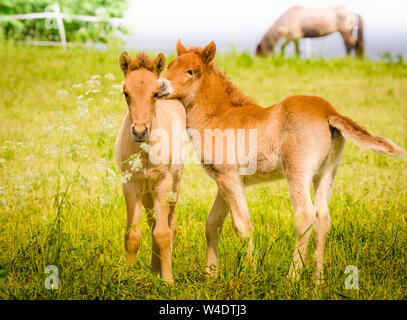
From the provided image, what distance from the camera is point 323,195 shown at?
4238mm

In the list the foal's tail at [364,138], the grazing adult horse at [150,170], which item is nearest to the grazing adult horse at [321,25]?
the foal's tail at [364,138]

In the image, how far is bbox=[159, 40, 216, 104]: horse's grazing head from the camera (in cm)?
434

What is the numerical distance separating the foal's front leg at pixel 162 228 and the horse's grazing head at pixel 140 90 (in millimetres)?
688

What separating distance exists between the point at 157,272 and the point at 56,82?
8.85 metres

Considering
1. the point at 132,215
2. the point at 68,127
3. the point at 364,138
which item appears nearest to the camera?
the point at 68,127

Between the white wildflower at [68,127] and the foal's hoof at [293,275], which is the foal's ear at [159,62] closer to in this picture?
the white wildflower at [68,127]

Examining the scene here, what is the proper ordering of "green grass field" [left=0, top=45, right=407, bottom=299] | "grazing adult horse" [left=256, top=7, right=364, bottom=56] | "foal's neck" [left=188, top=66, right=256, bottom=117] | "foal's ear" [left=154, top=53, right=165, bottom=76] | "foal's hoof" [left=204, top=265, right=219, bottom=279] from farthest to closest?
"grazing adult horse" [left=256, top=7, right=364, bottom=56]
"foal's neck" [left=188, top=66, right=256, bottom=117]
"foal's ear" [left=154, top=53, right=165, bottom=76]
"foal's hoof" [left=204, top=265, right=219, bottom=279]
"green grass field" [left=0, top=45, right=407, bottom=299]

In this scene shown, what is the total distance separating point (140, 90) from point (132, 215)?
1161mm

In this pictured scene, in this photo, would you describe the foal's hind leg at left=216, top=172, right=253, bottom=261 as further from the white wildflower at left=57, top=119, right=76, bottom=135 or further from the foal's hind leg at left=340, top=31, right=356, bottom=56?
the foal's hind leg at left=340, top=31, right=356, bottom=56

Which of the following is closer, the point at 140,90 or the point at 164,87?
the point at 140,90

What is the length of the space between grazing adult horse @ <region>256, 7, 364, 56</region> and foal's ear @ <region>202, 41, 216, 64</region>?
10903mm

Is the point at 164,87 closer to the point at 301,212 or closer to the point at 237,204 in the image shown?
the point at 237,204

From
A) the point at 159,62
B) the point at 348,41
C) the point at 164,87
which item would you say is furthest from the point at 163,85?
the point at 348,41

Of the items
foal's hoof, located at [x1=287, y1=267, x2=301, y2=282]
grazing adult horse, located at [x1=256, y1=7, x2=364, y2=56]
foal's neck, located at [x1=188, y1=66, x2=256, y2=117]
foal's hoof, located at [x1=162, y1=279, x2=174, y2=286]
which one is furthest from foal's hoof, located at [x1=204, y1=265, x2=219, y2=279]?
grazing adult horse, located at [x1=256, y1=7, x2=364, y2=56]
